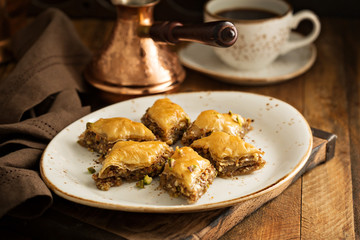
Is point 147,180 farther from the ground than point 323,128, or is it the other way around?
point 147,180

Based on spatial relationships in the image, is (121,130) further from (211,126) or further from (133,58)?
(133,58)

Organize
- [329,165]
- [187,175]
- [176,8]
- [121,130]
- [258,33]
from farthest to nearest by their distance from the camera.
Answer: [176,8], [258,33], [329,165], [121,130], [187,175]

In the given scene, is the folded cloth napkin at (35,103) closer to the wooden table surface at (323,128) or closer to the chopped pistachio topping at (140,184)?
the wooden table surface at (323,128)

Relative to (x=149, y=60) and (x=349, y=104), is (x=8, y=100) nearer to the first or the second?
(x=149, y=60)

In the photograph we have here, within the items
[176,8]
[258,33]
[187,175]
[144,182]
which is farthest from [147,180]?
[176,8]

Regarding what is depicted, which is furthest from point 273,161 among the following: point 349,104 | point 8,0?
point 8,0

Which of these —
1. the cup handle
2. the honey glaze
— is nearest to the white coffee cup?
the cup handle

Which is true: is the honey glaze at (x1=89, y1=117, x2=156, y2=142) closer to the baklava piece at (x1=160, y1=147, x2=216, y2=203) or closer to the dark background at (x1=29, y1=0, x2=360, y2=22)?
the baklava piece at (x1=160, y1=147, x2=216, y2=203)
